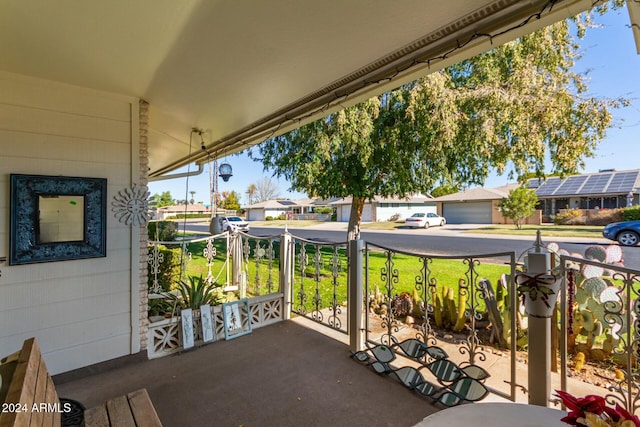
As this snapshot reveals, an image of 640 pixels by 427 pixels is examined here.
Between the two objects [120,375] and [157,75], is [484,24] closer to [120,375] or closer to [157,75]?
[157,75]

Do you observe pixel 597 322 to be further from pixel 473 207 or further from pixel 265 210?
pixel 265 210

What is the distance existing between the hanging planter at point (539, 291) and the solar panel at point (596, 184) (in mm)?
19245

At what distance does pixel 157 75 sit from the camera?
2.28m

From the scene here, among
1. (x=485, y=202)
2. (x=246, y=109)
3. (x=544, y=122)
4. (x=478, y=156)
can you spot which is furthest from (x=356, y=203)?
(x=485, y=202)

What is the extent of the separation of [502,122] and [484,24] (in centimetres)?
447

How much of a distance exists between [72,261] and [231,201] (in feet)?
119

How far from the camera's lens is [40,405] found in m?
1.10

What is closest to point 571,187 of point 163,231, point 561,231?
point 561,231

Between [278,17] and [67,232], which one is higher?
[278,17]

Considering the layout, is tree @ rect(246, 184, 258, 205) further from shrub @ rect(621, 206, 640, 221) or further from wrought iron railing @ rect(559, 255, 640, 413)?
wrought iron railing @ rect(559, 255, 640, 413)

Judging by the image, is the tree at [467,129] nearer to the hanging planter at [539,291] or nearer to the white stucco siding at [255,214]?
the hanging planter at [539,291]

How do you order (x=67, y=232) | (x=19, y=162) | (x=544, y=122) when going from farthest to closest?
1. (x=544, y=122)
2. (x=67, y=232)
3. (x=19, y=162)

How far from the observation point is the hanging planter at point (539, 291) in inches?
64.9

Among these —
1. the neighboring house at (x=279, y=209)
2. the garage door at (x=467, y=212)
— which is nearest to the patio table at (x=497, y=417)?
the garage door at (x=467, y=212)
